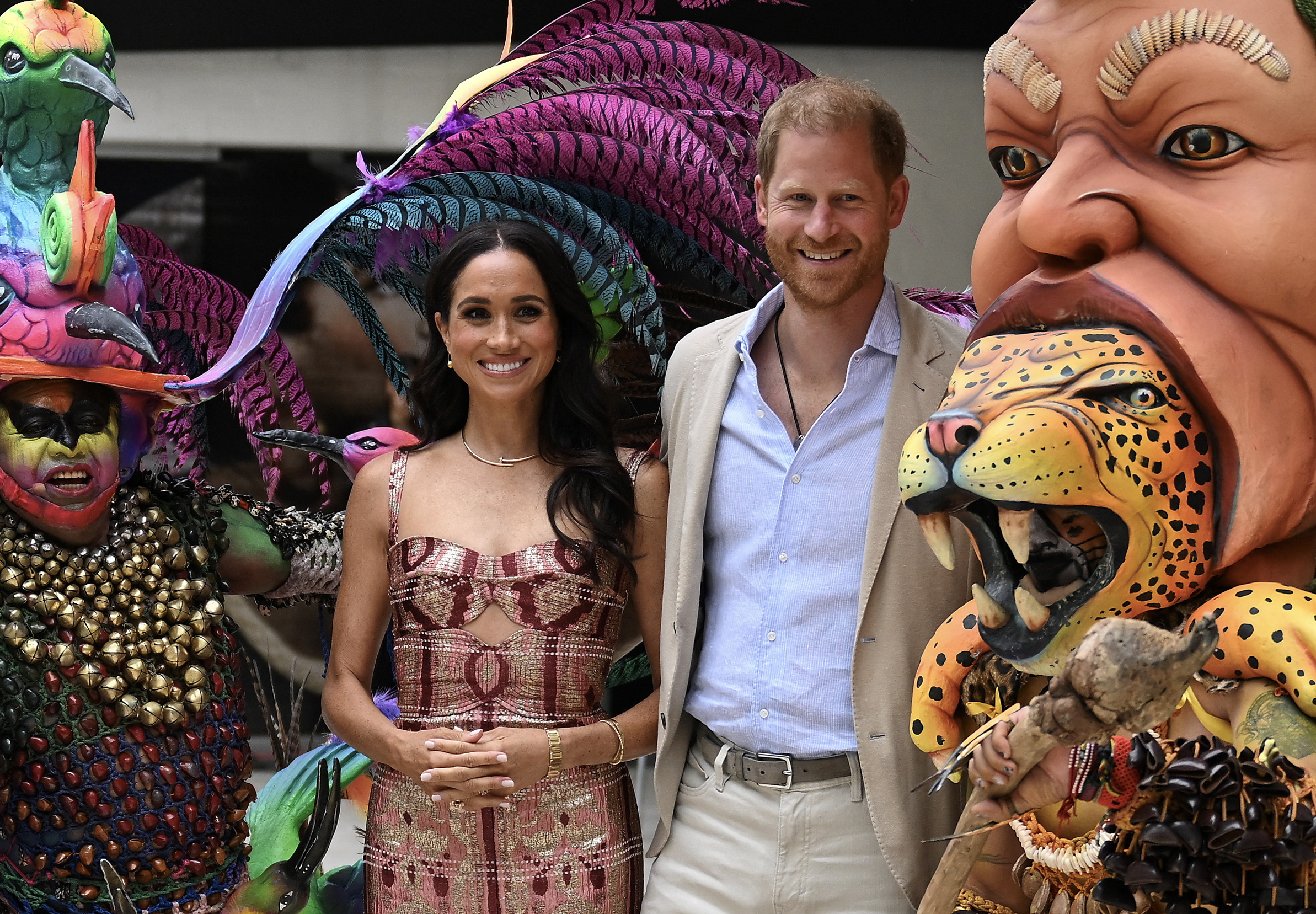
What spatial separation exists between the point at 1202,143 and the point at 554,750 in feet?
4.13

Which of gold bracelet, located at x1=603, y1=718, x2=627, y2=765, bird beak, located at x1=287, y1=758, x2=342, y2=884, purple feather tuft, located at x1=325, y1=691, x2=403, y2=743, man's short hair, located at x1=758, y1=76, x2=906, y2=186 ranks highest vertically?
man's short hair, located at x1=758, y1=76, x2=906, y2=186

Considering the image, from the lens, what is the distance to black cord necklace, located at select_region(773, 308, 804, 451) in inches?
86.9

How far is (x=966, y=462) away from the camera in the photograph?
159cm

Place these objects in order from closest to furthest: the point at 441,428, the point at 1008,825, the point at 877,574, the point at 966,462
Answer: the point at 966,462 < the point at 1008,825 < the point at 877,574 < the point at 441,428

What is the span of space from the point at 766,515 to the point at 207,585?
103cm

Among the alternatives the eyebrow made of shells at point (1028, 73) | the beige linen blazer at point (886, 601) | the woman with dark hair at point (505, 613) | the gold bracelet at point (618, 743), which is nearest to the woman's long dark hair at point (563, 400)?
the woman with dark hair at point (505, 613)

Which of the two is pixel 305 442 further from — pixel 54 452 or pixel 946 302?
pixel 946 302

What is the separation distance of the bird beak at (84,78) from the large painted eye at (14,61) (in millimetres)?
59

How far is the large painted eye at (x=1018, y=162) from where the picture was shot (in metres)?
1.84

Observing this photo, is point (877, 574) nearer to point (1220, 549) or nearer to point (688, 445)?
point (688, 445)

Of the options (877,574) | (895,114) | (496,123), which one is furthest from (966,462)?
(496,123)

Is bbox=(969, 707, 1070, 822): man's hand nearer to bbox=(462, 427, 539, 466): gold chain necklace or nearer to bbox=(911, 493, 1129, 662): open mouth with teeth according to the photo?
bbox=(911, 493, 1129, 662): open mouth with teeth

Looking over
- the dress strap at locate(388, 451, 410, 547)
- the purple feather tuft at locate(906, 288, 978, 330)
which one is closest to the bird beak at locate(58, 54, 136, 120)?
the dress strap at locate(388, 451, 410, 547)

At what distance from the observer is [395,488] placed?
2.36m
